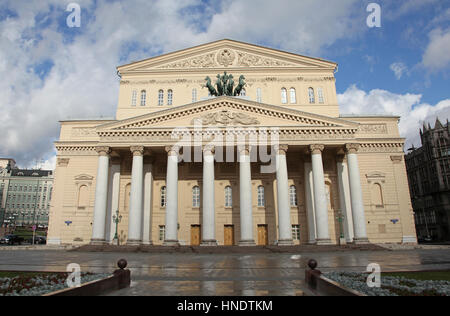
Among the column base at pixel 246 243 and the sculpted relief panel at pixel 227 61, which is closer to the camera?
the column base at pixel 246 243

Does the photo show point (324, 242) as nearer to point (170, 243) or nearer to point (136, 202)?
point (170, 243)

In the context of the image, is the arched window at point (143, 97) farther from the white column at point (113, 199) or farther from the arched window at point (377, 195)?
the arched window at point (377, 195)

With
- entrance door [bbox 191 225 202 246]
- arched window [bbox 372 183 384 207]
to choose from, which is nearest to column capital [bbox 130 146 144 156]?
entrance door [bbox 191 225 202 246]

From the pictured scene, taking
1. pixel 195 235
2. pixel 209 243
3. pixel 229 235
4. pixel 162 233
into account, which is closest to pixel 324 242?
pixel 209 243

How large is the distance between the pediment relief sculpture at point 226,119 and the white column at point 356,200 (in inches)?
363

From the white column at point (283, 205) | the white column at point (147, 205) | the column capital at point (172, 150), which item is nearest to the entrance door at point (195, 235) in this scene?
the white column at point (147, 205)

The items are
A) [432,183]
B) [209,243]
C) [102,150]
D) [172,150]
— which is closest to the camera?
[209,243]

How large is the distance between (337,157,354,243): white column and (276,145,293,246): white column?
7222mm

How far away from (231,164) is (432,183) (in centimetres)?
5404

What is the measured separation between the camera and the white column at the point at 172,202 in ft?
97.7

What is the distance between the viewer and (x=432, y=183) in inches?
2776
